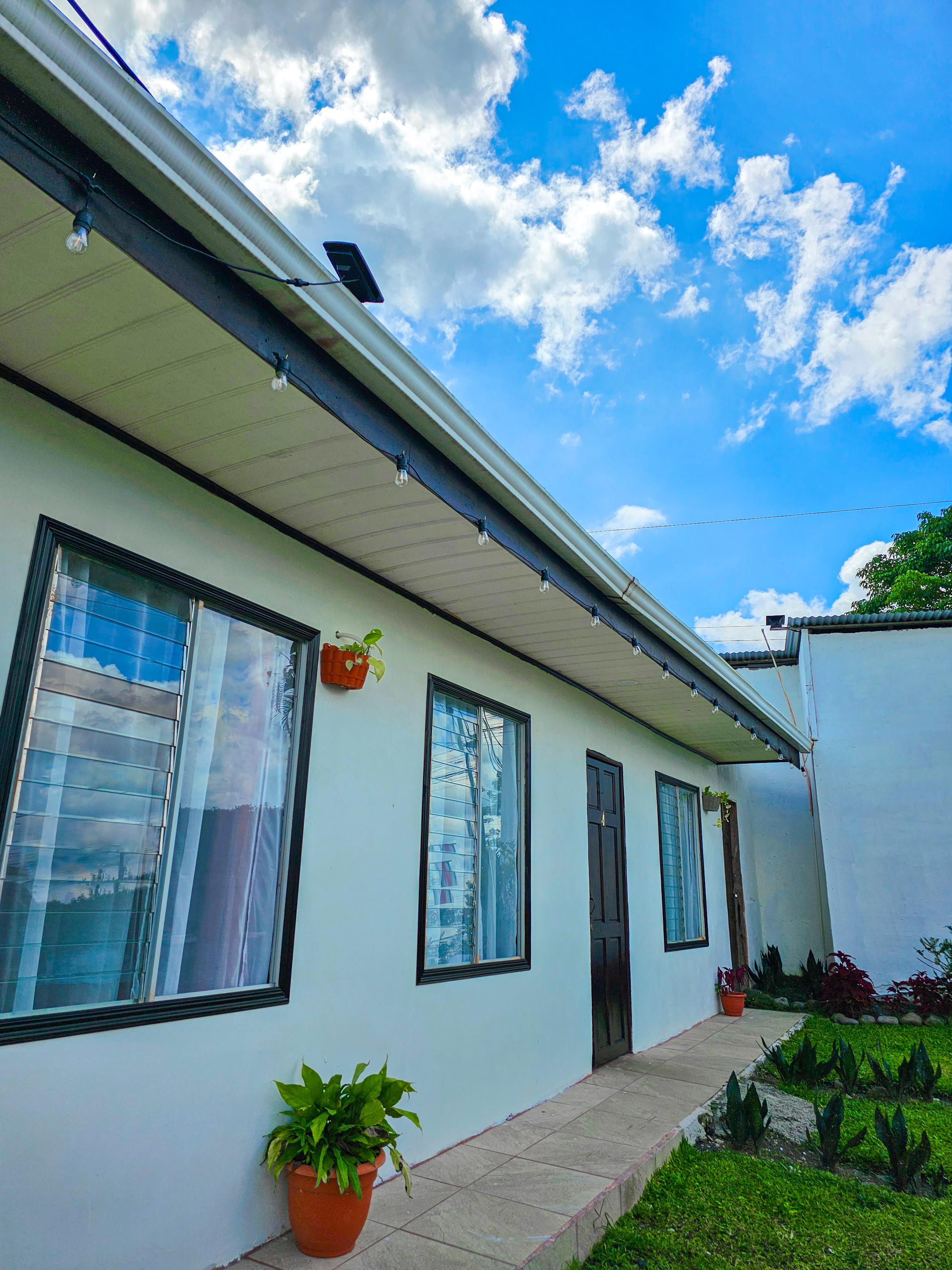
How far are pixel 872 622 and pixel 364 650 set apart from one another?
24.2 feet

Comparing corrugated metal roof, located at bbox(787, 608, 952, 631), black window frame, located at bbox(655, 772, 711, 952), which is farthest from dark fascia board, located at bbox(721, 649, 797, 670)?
black window frame, located at bbox(655, 772, 711, 952)

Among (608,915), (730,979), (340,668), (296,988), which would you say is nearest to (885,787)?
(730,979)

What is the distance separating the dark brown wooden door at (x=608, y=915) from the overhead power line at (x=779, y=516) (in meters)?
4.34

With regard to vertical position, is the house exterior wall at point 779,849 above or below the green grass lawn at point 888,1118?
above

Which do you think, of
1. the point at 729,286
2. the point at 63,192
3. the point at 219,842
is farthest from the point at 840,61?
the point at 219,842

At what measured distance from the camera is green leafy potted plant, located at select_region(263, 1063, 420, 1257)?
2.44 m

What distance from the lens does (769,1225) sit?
307 centimetres

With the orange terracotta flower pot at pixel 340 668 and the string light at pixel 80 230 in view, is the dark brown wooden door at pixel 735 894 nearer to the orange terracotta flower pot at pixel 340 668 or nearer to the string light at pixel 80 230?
the orange terracotta flower pot at pixel 340 668

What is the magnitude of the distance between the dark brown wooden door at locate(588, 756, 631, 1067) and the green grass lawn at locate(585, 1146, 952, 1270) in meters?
1.62

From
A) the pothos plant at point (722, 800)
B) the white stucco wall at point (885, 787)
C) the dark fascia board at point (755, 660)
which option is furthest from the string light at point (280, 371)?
the dark fascia board at point (755, 660)

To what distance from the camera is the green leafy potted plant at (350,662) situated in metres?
3.16

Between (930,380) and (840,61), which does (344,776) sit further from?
(930,380)

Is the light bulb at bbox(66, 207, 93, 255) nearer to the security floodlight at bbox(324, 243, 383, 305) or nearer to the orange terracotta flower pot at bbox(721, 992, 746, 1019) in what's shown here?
the security floodlight at bbox(324, 243, 383, 305)

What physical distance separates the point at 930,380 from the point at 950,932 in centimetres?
953
